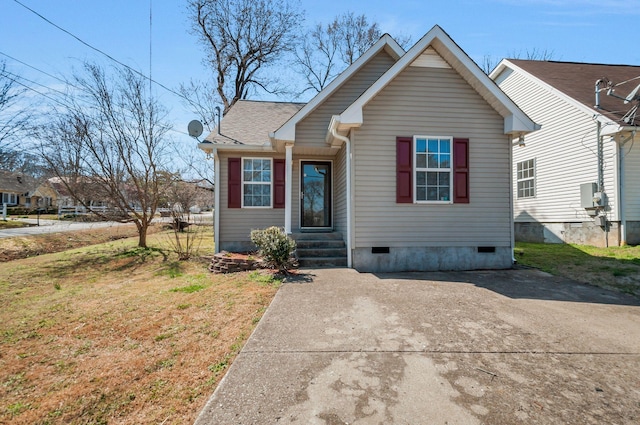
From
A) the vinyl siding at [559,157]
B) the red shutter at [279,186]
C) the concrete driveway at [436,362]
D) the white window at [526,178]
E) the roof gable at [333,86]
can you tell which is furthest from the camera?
the white window at [526,178]

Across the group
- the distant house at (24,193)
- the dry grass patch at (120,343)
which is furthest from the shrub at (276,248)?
the distant house at (24,193)

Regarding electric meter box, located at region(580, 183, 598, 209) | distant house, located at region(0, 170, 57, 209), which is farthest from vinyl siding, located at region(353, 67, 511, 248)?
distant house, located at region(0, 170, 57, 209)

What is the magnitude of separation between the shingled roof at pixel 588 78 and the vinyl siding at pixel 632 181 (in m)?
0.84

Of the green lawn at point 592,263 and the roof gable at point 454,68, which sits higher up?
the roof gable at point 454,68

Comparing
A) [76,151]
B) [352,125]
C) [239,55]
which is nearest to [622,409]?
[352,125]

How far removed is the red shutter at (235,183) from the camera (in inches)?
342

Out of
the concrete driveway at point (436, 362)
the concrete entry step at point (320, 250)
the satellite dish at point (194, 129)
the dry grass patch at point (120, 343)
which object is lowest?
the dry grass patch at point (120, 343)

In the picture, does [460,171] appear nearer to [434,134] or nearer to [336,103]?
[434,134]

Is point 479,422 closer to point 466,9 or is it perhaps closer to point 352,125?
point 352,125

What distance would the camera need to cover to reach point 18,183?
131ft

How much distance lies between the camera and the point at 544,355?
2.81 meters

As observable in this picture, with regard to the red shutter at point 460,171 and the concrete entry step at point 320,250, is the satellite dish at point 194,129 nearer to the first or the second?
the concrete entry step at point 320,250

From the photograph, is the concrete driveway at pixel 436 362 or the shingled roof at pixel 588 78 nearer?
the concrete driveway at pixel 436 362

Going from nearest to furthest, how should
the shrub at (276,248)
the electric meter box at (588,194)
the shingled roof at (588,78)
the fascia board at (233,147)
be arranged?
1. the shrub at (276,248)
2. the fascia board at (233,147)
3. the electric meter box at (588,194)
4. the shingled roof at (588,78)
